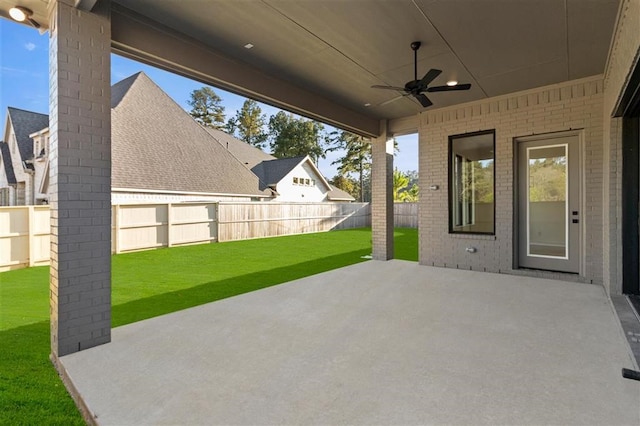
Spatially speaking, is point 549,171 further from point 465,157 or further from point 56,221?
point 56,221

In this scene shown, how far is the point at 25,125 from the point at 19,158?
1.83 metres

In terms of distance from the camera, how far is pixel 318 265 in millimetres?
7039

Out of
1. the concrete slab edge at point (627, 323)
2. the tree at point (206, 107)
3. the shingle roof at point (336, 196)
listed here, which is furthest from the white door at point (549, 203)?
the tree at point (206, 107)

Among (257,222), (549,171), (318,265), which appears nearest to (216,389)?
(318,265)

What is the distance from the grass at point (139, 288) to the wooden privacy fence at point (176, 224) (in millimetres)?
507

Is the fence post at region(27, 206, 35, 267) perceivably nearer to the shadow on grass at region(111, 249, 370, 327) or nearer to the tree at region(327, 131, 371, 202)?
the shadow on grass at region(111, 249, 370, 327)

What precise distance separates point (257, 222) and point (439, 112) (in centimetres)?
838

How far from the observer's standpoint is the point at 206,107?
88.2 feet

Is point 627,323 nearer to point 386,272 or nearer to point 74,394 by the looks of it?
point 386,272

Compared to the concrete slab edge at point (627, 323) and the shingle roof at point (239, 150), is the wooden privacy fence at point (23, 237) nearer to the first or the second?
the concrete slab edge at point (627, 323)

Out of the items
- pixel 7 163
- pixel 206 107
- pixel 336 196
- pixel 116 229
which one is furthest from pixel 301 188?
pixel 7 163

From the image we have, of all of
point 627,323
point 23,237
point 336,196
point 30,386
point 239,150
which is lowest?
point 30,386

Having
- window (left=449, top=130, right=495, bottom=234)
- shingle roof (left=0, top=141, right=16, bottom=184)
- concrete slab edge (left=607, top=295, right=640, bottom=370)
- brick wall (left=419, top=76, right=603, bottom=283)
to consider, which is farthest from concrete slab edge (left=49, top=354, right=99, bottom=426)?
shingle roof (left=0, top=141, right=16, bottom=184)

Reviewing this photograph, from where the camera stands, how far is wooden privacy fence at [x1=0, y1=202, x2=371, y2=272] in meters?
6.37
